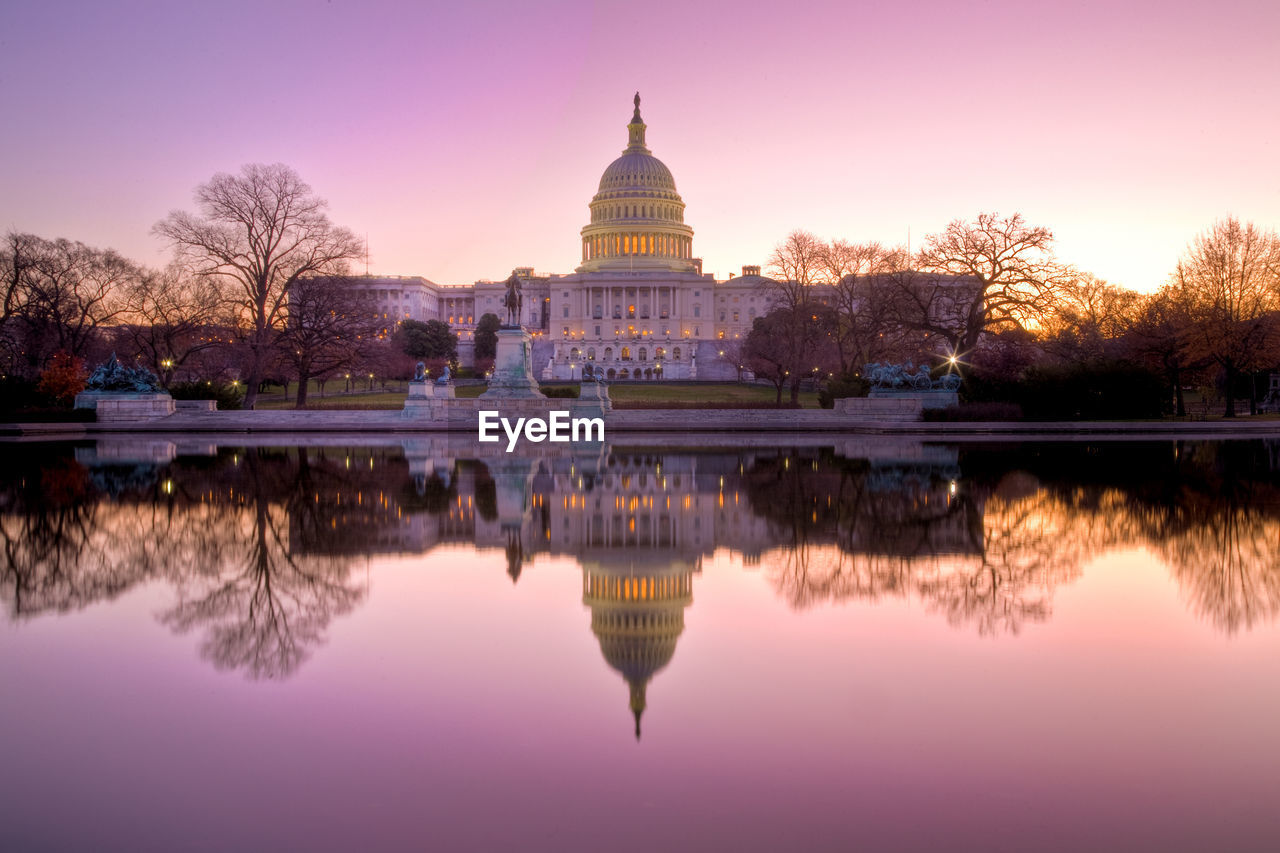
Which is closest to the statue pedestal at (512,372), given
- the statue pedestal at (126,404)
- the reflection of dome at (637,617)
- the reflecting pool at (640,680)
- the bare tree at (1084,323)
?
the statue pedestal at (126,404)

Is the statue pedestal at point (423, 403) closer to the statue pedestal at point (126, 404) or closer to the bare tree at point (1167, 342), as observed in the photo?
the statue pedestal at point (126, 404)

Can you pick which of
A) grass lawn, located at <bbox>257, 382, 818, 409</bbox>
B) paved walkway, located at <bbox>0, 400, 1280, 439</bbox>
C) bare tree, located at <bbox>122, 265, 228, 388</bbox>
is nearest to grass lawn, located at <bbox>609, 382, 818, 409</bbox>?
grass lawn, located at <bbox>257, 382, 818, 409</bbox>

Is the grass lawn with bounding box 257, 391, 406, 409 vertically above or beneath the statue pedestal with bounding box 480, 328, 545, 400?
beneath

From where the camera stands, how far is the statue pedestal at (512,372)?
145 feet

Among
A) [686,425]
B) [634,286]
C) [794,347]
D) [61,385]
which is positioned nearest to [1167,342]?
[794,347]

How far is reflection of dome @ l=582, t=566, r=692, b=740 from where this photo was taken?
22.9 ft

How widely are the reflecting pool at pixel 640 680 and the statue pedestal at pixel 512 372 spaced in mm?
29906

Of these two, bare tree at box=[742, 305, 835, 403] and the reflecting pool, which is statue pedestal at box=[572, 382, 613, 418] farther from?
the reflecting pool

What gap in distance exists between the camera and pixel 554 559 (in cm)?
1079

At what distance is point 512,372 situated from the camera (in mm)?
44656

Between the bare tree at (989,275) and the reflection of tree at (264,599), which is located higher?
the bare tree at (989,275)

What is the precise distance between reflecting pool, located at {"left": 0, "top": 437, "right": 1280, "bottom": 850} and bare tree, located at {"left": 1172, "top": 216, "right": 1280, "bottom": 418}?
3550 cm

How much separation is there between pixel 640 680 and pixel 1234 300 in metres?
49.9

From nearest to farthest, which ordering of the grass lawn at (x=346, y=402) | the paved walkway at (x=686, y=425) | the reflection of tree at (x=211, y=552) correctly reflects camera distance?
the reflection of tree at (x=211, y=552) → the paved walkway at (x=686, y=425) → the grass lawn at (x=346, y=402)
